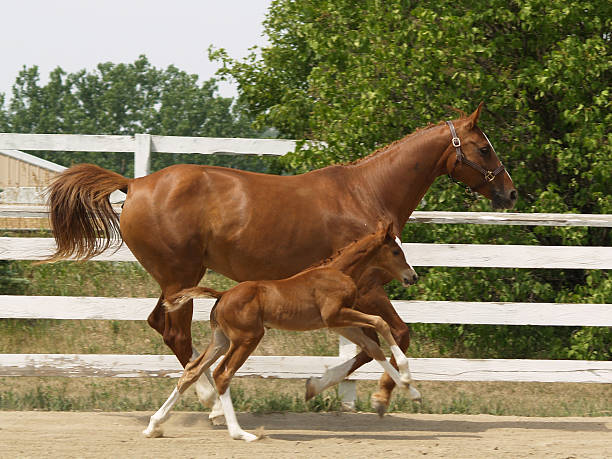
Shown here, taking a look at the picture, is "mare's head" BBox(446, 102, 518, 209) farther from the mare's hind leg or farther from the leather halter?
the mare's hind leg

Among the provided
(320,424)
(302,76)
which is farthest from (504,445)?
(302,76)

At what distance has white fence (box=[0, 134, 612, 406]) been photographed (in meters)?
6.06

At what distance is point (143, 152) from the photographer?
340 inches

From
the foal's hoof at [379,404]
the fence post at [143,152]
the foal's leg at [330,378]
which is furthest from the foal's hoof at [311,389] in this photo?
the fence post at [143,152]

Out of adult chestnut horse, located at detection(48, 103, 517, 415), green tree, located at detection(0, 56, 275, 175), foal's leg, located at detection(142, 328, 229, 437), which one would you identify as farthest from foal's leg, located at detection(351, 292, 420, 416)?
green tree, located at detection(0, 56, 275, 175)

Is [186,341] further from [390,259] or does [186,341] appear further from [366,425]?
[390,259]

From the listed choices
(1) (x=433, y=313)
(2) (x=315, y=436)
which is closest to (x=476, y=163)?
(1) (x=433, y=313)

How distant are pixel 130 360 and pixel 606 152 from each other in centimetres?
456

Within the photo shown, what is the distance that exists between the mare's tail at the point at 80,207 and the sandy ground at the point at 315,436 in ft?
3.81

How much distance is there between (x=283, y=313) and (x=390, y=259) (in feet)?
2.53

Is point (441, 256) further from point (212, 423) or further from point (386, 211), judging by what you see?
point (212, 423)

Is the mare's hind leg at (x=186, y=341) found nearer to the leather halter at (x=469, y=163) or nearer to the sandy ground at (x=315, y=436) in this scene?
the sandy ground at (x=315, y=436)

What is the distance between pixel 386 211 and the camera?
5.63 metres

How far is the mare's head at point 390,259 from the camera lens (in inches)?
203
